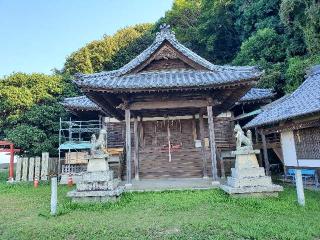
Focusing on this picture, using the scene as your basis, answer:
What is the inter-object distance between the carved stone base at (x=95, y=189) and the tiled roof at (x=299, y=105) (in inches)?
308

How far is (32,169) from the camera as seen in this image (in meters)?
17.9

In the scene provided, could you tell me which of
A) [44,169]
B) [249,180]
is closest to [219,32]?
[44,169]

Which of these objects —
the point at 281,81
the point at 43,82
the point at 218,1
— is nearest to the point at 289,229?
the point at 281,81

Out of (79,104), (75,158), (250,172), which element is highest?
(79,104)

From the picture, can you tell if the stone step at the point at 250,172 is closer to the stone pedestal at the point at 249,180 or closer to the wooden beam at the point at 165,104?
the stone pedestal at the point at 249,180

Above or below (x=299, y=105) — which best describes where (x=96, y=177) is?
below

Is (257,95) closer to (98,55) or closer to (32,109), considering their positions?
(32,109)

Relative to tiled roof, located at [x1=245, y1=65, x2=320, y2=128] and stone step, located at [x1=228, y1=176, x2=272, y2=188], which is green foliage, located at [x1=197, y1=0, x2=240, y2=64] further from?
stone step, located at [x1=228, y1=176, x2=272, y2=188]

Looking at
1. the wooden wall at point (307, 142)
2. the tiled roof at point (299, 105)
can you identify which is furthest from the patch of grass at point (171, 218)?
the tiled roof at point (299, 105)

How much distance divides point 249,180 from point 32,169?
14390mm

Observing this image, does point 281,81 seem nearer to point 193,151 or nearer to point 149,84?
point 193,151

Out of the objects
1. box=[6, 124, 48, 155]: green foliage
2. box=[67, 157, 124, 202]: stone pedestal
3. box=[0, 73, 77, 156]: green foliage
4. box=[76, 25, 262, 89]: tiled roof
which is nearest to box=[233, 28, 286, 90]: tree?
box=[76, 25, 262, 89]: tiled roof

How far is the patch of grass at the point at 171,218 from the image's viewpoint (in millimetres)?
6020

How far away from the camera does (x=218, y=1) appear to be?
1231 inches
